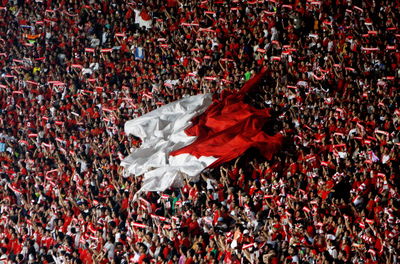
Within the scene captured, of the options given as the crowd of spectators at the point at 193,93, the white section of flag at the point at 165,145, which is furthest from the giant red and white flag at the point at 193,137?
the crowd of spectators at the point at 193,93

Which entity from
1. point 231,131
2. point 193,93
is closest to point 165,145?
point 231,131

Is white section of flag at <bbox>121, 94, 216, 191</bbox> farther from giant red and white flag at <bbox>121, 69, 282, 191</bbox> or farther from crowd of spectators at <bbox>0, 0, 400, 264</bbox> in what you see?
crowd of spectators at <bbox>0, 0, 400, 264</bbox>

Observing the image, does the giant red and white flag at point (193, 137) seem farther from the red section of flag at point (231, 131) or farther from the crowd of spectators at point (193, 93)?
the crowd of spectators at point (193, 93)

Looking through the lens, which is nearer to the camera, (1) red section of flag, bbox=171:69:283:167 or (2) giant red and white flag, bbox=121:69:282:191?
(1) red section of flag, bbox=171:69:283:167

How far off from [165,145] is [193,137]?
682mm

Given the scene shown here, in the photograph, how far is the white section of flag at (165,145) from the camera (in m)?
15.0

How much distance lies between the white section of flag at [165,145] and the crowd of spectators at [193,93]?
12.2 inches

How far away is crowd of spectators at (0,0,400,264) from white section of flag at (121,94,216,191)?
31cm

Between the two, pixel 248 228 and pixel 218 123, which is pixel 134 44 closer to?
pixel 218 123

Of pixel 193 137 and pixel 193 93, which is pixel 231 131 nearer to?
pixel 193 137

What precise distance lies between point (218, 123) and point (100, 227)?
3.47 meters

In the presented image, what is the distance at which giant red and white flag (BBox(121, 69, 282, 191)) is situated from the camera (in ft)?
49.0

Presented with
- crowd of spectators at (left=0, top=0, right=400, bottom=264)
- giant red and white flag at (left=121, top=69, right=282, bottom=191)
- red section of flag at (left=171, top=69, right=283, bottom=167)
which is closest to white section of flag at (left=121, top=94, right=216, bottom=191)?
giant red and white flag at (left=121, top=69, right=282, bottom=191)

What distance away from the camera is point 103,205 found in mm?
15188
